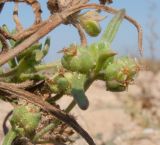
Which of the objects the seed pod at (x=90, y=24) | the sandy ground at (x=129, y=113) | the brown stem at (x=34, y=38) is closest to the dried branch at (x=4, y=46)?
the brown stem at (x=34, y=38)

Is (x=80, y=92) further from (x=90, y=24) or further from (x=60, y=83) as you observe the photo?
(x=90, y=24)

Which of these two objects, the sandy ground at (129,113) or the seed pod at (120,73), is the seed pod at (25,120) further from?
the sandy ground at (129,113)

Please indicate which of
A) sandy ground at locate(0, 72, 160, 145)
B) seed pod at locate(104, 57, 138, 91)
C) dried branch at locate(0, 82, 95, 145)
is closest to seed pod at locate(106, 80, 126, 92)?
seed pod at locate(104, 57, 138, 91)

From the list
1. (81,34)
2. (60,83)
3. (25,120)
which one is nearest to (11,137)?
(25,120)

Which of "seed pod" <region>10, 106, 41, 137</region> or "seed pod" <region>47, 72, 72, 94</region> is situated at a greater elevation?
"seed pod" <region>47, 72, 72, 94</region>

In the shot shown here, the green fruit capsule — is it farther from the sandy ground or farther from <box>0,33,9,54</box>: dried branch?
the sandy ground
